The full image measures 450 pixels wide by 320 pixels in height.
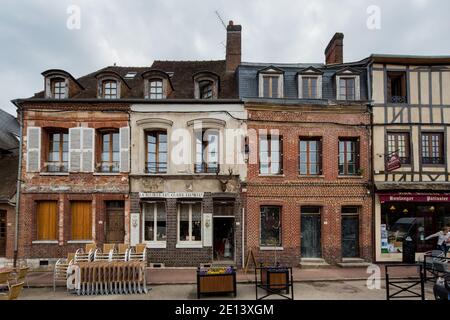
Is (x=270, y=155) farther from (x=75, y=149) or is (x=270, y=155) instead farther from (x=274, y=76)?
(x=75, y=149)

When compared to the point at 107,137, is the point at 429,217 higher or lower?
lower

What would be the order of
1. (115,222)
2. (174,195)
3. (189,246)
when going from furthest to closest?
1. (115,222)
2. (174,195)
3. (189,246)

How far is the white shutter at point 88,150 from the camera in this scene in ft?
46.3

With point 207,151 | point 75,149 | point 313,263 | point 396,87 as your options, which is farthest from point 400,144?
point 75,149

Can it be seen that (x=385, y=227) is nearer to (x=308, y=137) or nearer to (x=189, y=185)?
(x=308, y=137)

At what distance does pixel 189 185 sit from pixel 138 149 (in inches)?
106

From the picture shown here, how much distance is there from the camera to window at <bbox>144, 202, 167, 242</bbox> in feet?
46.3

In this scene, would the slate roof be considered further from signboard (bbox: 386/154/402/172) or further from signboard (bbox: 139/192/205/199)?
signboard (bbox: 386/154/402/172)

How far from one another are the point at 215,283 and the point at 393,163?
9230mm

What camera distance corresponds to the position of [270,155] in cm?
1456

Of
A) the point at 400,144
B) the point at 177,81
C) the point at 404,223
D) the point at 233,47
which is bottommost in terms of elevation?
the point at 404,223

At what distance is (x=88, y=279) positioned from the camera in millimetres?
9859

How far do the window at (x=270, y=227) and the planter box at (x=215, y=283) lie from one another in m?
5.03

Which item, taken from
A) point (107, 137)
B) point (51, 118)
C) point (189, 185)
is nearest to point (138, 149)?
point (107, 137)
